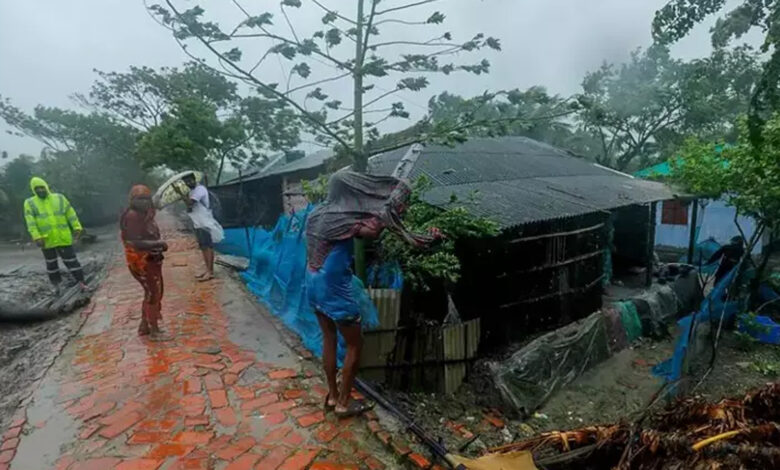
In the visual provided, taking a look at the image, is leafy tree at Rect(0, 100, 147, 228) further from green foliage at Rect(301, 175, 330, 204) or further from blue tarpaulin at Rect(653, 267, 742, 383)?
blue tarpaulin at Rect(653, 267, 742, 383)

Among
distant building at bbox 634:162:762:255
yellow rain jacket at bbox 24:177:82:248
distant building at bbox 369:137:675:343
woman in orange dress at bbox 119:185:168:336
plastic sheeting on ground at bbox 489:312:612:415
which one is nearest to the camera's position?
woman in orange dress at bbox 119:185:168:336

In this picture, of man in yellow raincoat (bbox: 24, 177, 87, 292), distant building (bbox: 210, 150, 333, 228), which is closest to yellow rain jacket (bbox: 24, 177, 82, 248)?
man in yellow raincoat (bbox: 24, 177, 87, 292)

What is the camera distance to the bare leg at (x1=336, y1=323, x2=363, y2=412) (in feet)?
9.98

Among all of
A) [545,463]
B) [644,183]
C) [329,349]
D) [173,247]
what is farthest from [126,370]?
[644,183]

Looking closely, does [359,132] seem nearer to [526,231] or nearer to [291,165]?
[526,231]

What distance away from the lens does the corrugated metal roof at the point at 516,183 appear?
5.96 m

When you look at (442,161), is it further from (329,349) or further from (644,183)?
(644,183)

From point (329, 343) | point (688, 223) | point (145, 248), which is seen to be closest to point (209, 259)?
point (145, 248)

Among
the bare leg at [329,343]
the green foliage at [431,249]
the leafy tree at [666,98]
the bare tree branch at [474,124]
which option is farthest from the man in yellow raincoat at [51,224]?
the leafy tree at [666,98]

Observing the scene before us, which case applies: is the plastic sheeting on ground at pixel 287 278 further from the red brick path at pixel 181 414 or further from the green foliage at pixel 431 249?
the green foliage at pixel 431 249

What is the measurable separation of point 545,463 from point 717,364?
545cm

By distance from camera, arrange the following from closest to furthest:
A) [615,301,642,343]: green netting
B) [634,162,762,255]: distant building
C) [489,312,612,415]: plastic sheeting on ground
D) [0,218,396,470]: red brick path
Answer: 1. [0,218,396,470]: red brick path
2. [489,312,612,415]: plastic sheeting on ground
3. [615,301,642,343]: green netting
4. [634,162,762,255]: distant building

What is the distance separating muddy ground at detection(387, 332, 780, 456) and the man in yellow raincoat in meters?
5.90

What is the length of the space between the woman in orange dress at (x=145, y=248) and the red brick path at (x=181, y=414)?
0.95 ft
